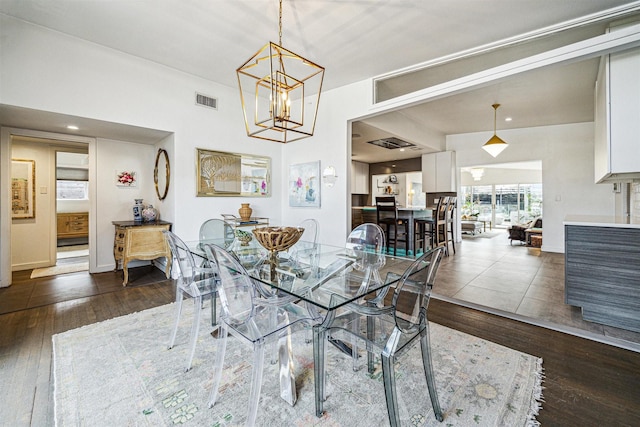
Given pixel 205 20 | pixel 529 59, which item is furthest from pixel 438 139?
pixel 205 20

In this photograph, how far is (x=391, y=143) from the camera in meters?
6.06

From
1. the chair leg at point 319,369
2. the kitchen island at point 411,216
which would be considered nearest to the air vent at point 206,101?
the kitchen island at point 411,216

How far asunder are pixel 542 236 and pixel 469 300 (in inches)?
177

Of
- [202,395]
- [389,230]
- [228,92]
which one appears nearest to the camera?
[202,395]

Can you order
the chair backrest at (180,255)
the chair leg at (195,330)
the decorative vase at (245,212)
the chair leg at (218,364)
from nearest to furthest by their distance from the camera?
the chair leg at (218,364) → the chair leg at (195,330) → the chair backrest at (180,255) → the decorative vase at (245,212)

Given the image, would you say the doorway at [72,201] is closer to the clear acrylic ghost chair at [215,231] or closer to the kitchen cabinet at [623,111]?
the clear acrylic ghost chair at [215,231]

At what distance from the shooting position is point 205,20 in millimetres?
2637

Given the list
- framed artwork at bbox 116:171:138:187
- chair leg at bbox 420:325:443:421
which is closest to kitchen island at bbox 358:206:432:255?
chair leg at bbox 420:325:443:421

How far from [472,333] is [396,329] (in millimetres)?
1401

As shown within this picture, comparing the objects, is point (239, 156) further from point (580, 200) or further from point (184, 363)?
point (580, 200)

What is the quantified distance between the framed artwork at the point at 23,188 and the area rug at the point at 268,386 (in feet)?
11.3

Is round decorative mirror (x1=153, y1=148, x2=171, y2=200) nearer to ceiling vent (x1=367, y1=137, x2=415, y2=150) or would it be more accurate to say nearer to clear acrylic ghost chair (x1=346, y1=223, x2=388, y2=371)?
clear acrylic ghost chair (x1=346, y1=223, x2=388, y2=371)

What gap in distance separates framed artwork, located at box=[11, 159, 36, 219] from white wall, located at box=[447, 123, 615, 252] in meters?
9.34

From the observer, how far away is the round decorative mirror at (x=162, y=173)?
3984mm
